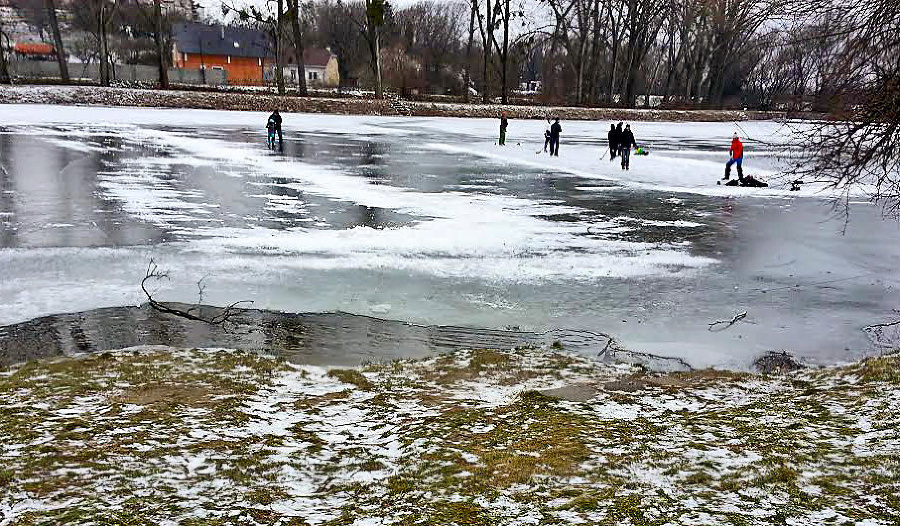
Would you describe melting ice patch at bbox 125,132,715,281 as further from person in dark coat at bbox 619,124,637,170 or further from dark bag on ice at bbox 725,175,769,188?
person in dark coat at bbox 619,124,637,170

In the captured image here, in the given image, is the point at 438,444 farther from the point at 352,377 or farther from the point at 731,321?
the point at 731,321

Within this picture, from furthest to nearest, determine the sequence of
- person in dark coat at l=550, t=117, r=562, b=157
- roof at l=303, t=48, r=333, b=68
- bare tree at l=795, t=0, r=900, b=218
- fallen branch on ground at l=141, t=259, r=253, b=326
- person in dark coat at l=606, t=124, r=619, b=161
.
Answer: roof at l=303, t=48, r=333, b=68 < person in dark coat at l=550, t=117, r=562, b=157 < person in dark coat at l=606, t=124, r=619, b=161 < fallen branch on ground at l=141, t=259, r=253, b=326 < bare tree at l=795, t=0, r=900, b=218

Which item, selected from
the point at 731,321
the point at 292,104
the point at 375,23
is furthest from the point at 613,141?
the point at 375,23

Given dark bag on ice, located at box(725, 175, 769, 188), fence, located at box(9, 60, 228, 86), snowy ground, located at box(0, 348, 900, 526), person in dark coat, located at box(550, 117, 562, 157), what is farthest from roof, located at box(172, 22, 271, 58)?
snowy ground, located at box(0, 348, 900, 526)

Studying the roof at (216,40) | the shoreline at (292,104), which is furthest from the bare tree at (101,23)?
the roof at (216,40)

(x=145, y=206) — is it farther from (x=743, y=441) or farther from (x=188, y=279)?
(x=743, y=441)

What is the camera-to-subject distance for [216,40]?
9588 centimetres

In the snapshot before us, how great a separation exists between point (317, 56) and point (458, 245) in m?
105

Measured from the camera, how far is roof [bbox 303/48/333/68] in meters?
110

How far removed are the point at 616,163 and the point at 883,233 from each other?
498 inches

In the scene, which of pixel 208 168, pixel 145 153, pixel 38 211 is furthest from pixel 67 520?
pixel 145 153

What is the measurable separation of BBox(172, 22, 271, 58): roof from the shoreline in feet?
170

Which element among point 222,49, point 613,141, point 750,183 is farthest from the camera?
point 222,49

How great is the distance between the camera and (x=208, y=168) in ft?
69.8
